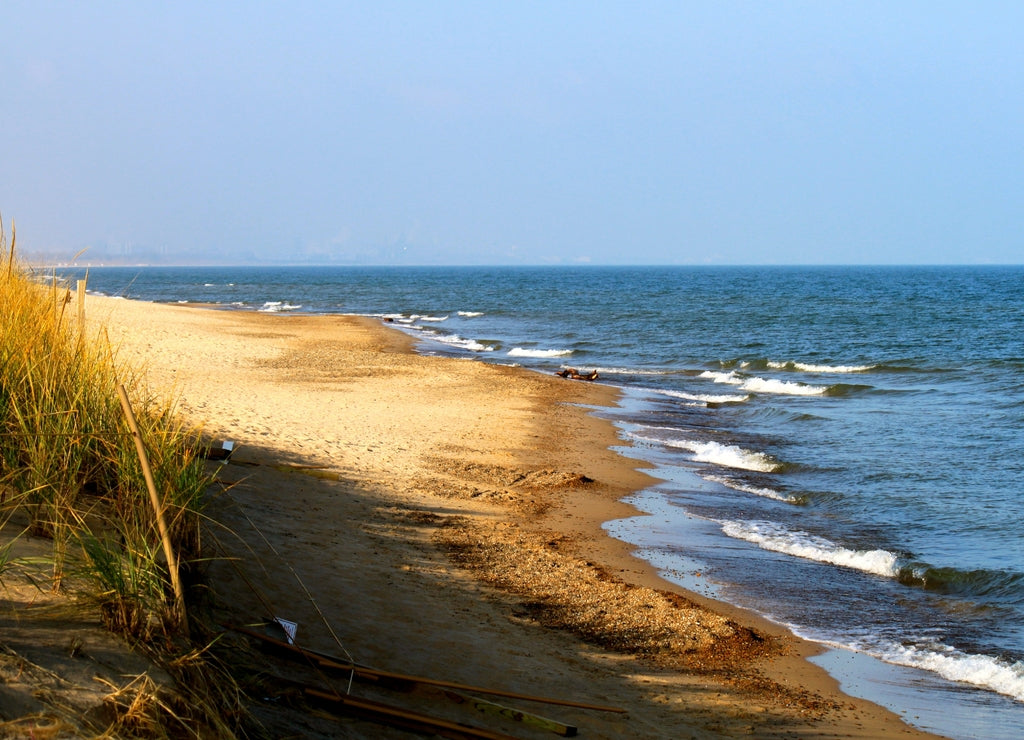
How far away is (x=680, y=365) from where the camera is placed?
29.8 metres

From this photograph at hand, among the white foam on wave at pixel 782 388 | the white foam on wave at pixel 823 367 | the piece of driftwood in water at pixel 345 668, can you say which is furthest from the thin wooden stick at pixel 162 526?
the white foam on wave at pixel 823 367

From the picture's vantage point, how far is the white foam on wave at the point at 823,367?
2842 centimetres

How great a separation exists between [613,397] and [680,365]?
8.55 meters

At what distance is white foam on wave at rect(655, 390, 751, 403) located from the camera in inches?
861

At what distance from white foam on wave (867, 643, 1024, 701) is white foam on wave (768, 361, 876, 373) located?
22057 mm

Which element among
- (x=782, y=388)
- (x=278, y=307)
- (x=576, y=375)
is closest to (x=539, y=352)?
(x=576, y=375)

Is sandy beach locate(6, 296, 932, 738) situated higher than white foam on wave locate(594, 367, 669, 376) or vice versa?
white foam on wave locate(594, 367, 669, 376)

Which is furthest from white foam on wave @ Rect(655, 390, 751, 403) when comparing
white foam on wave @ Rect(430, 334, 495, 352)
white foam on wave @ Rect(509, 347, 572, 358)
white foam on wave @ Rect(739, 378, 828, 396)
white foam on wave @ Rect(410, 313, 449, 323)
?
white foam on wave @ Rect(410, 313, 449, 323)

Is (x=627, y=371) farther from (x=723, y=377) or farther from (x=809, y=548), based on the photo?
(x=809, y=548)

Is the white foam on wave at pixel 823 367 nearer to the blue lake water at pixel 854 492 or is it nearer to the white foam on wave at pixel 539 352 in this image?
the blue lake water at pixel 854 492

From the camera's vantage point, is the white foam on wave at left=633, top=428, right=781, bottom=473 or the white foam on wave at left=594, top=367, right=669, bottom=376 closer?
the white foam on wave at left=633, top=428, right=781, bottom=473

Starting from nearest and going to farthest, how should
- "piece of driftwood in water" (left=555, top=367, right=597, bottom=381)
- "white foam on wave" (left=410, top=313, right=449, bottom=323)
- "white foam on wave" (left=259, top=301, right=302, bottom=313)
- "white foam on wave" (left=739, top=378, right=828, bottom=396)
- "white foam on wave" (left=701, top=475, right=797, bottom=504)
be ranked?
"white foam on wave" (left=701, top=475, right=797, bottom=504)
"white foam on wave" (left=739, top=378, right=828, bottom=396)
"piece of driftwood in water" (left=555, top=367, right=597, bottom=381)
"white foam on wave" (left=410, top=313, right=449, bottom=323)
"white foam on wave" (left=259, top=301, right=302, bottom=313)

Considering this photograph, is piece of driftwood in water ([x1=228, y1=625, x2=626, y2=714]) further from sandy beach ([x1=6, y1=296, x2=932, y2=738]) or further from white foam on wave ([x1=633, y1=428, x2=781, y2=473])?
white foam on wave ([x1=633, y1=428, x2=781, y2=473])

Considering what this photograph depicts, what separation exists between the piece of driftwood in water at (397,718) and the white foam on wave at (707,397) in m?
18.0
